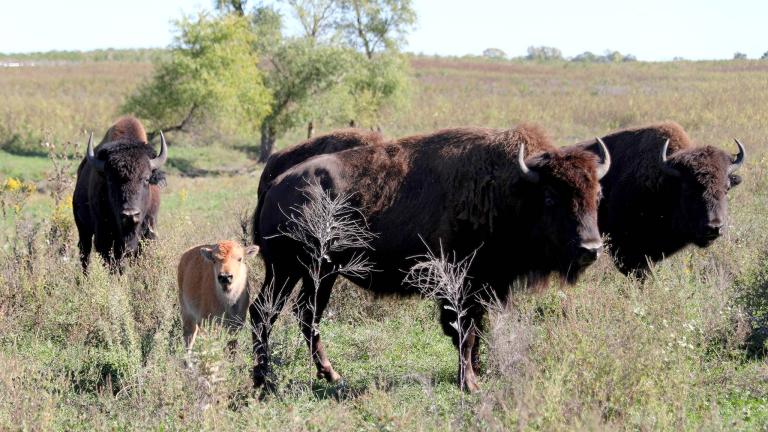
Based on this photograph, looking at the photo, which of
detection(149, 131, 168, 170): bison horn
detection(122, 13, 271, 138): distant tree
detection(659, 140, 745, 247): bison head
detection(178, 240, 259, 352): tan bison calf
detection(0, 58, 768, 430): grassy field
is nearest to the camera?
detection(0, 58, 768, 430): grassy field

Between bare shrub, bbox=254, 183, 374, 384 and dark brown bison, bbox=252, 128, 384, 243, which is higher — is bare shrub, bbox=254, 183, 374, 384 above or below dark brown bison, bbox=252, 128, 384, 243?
below

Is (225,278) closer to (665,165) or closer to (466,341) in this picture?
(466,341)

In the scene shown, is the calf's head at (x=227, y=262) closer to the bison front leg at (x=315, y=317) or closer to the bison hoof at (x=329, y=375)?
the bison front leg at (x=315, y=317)

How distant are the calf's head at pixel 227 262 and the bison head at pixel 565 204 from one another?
8.62 feet

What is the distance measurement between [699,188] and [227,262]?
544 centimetres

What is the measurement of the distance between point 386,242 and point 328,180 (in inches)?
32.8

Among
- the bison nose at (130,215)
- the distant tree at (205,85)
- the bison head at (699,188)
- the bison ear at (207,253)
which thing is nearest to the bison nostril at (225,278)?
the bison ear at (207,253)

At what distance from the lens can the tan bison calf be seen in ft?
23.2

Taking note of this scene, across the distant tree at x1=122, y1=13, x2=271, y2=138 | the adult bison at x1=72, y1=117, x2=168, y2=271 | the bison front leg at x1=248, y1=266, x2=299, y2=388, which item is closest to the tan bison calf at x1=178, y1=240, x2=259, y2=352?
the bison front leg at x1=248, y1=266, x2=299, y2=388

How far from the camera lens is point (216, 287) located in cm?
736

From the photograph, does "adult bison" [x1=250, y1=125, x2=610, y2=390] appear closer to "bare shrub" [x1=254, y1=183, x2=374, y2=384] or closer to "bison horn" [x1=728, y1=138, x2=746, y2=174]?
"bare shrub" [x1=254, y1=183, x2=374, y2=384]

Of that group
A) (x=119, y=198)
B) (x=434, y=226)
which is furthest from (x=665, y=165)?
(x=119, y=198)

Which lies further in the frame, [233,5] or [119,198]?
[233,5]

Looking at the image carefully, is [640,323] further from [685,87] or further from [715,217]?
[685,87]
